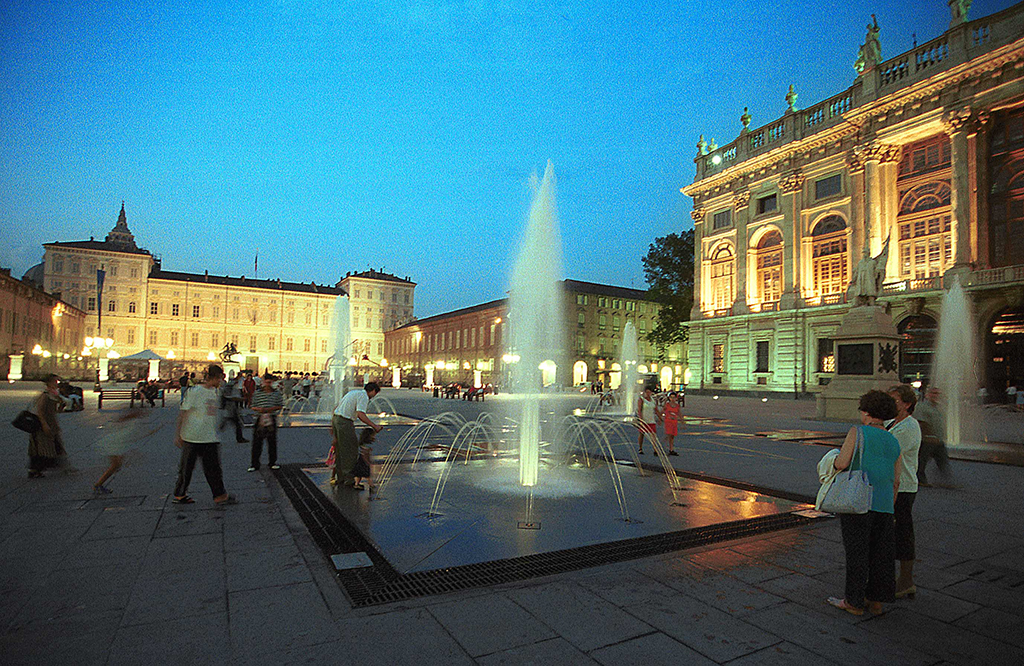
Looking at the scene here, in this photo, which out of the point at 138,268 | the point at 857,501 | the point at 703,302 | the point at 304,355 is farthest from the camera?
the point at 304,355

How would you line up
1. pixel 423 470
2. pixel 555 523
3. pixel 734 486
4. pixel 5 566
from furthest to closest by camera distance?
1. pixel 423 470
2. pixel 734 486
3. pixel 555 523
4. pixel 5 566

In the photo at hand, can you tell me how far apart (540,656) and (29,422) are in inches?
325

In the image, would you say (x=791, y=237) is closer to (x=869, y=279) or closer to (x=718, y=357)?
(x=718, y=357)

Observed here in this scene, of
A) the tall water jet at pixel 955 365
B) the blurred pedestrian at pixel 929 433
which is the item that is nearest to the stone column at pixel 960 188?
the tall water jet at pixel 955 365

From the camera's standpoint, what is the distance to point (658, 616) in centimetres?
380

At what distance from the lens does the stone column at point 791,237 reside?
122ft

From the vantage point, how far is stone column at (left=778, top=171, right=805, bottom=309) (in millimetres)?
37312

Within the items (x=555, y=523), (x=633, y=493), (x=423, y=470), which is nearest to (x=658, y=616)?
(x=555, y=523)

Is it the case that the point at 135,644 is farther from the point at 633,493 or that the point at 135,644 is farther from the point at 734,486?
A: the point at 734,486

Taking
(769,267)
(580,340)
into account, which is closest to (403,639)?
(769,267)

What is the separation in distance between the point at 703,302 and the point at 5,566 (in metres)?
44.8

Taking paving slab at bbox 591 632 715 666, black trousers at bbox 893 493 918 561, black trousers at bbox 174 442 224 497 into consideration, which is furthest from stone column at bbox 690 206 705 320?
paving slab at bbox 591 632 715 666

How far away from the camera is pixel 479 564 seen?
15.7 ft

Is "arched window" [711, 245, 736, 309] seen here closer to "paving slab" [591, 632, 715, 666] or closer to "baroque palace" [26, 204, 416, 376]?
"paving slab" [591, 632, 715, 666]
